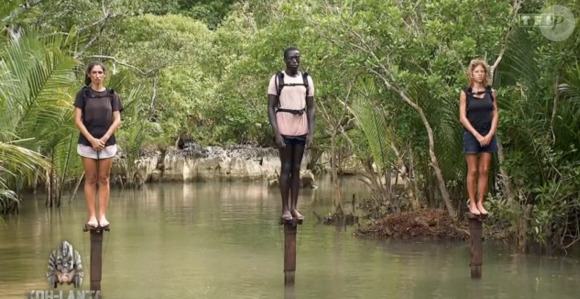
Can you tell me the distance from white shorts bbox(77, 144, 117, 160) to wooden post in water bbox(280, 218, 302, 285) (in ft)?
5.50

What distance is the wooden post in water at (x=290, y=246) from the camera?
8742 mm

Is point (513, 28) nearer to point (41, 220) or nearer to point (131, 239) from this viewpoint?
point (131, 239)

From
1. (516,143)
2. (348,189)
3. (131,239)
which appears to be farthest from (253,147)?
(516,143)

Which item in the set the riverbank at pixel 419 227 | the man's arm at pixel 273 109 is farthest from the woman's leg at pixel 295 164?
the riverbank at pixel 419 227

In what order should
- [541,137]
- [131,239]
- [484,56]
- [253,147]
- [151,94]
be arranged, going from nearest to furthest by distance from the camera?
[541,137] < [484,56] < [131,239] < [151,94] < [253,147]

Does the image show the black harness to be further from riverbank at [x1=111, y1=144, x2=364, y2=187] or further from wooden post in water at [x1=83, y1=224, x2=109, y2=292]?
riverbank at [x1=111, y1=144, x2=364, y2=187]

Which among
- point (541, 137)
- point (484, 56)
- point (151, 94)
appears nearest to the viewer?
point (541, 137)

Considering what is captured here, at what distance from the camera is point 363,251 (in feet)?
40.8

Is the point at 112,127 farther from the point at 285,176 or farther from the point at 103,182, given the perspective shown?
the point at 285,176

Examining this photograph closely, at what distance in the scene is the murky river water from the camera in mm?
9141

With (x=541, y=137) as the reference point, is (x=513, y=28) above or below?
above

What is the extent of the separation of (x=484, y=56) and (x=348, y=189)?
49.3 ft

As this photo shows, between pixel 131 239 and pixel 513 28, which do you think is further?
pixel 131 239

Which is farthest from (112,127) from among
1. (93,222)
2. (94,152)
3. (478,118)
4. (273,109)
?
(478,118)
